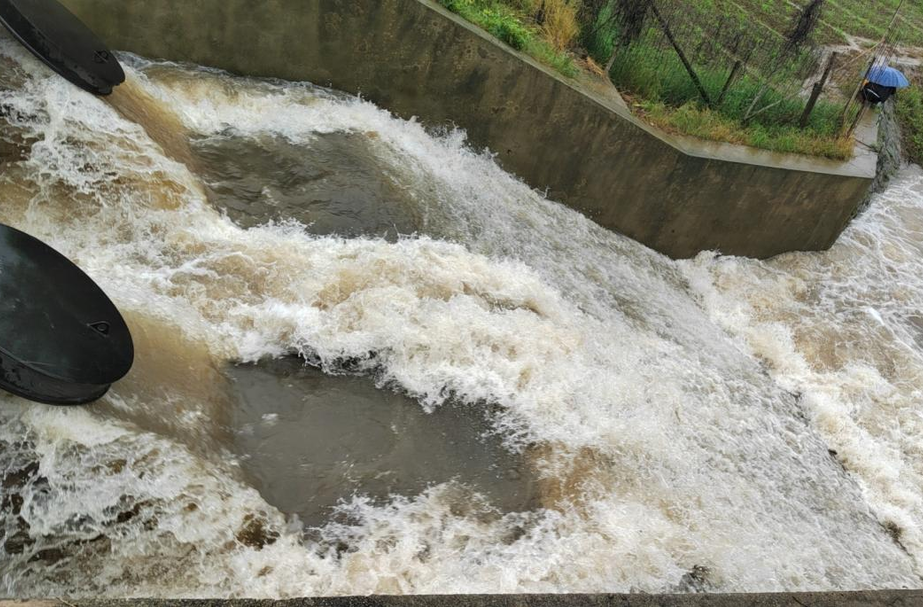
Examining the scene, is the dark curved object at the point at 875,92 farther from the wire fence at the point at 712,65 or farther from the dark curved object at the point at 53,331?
the dark curved object at the point at 53,331

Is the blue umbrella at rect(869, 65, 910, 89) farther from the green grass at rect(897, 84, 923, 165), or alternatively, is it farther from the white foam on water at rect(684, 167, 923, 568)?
the green grass at rect(897, 84, 923, 165)

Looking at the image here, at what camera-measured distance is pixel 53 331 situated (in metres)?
3.06

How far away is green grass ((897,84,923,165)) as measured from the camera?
34.1 ft

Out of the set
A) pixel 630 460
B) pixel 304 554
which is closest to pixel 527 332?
pixel 630 460

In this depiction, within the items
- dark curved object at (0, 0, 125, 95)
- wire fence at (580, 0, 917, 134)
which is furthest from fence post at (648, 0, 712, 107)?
dark curved object at (0, 0, 125, 95)

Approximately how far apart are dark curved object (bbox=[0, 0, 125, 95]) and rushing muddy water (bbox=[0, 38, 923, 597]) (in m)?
0.12

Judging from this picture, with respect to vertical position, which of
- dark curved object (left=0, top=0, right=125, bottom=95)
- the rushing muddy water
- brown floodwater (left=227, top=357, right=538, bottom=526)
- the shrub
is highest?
the shrub

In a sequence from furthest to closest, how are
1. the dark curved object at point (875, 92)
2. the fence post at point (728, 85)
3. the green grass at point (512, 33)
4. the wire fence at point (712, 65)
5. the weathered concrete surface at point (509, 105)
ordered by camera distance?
the dark curved object at point (875, 92) → the wire fence at point (712, 65) → the fence post at point (728, 85) → the green grass at point (512, 33) → the weathered concrete surface at point (509, 105)

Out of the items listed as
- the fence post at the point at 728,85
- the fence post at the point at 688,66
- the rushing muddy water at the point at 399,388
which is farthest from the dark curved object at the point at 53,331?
the fence post at the point at 728,85

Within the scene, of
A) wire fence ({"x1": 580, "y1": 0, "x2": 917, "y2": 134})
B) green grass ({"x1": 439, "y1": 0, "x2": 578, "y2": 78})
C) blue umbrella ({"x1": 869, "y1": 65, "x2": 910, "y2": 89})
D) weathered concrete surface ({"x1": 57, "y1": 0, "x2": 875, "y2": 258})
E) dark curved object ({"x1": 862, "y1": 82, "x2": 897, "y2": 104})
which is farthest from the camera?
dark curved object ({"x1": 862, "y1": 82, "x2": 897, "y2": 104})

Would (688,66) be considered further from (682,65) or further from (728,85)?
(728,85)

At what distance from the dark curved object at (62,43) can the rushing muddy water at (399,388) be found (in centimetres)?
12

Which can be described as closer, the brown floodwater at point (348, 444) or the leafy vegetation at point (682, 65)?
the brown floodwater at point (348, 444)

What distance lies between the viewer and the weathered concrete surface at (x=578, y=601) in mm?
2027
